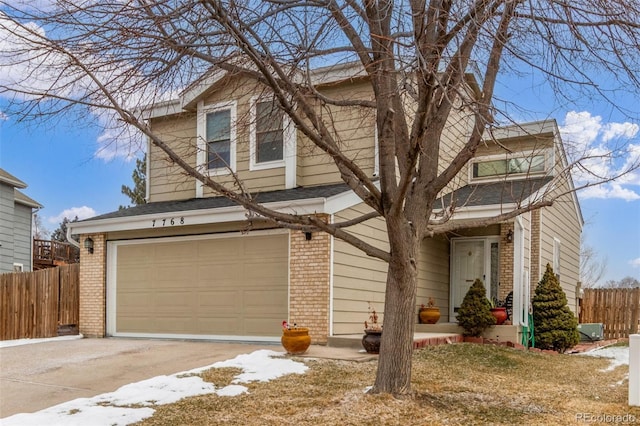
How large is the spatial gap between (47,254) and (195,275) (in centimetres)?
1644

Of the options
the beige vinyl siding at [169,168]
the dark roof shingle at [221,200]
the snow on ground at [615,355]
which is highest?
the beige vinyl siding at [169,168]

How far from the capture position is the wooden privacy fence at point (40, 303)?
42.5 ft

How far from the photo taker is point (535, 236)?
511 inches

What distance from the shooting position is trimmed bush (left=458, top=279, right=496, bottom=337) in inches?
445

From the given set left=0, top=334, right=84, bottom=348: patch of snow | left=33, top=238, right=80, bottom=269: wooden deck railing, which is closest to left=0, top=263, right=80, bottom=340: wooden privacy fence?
left=0, top=334, right=84, bottom=348: patch of snow

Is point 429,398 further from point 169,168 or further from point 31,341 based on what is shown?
point 169,168

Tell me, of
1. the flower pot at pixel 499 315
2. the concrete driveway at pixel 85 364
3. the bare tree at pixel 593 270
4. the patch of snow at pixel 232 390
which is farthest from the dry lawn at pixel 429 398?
the bare tree at pixel 593 270

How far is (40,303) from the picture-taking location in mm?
13117

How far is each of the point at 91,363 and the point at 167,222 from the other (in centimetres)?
355

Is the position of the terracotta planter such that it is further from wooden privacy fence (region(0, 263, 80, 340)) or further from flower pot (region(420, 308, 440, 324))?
wooden privacy fence (region(0, 263, 80, 340))

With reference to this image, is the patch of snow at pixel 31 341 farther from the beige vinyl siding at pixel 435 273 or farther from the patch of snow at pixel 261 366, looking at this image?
the beige vinyl siding at pixel 435 273

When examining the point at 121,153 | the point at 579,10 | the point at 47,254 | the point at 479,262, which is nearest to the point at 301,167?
the point at 479,262

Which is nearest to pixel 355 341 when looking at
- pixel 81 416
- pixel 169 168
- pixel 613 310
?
pixel 81 416

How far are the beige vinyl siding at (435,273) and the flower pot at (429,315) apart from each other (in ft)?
0.66
